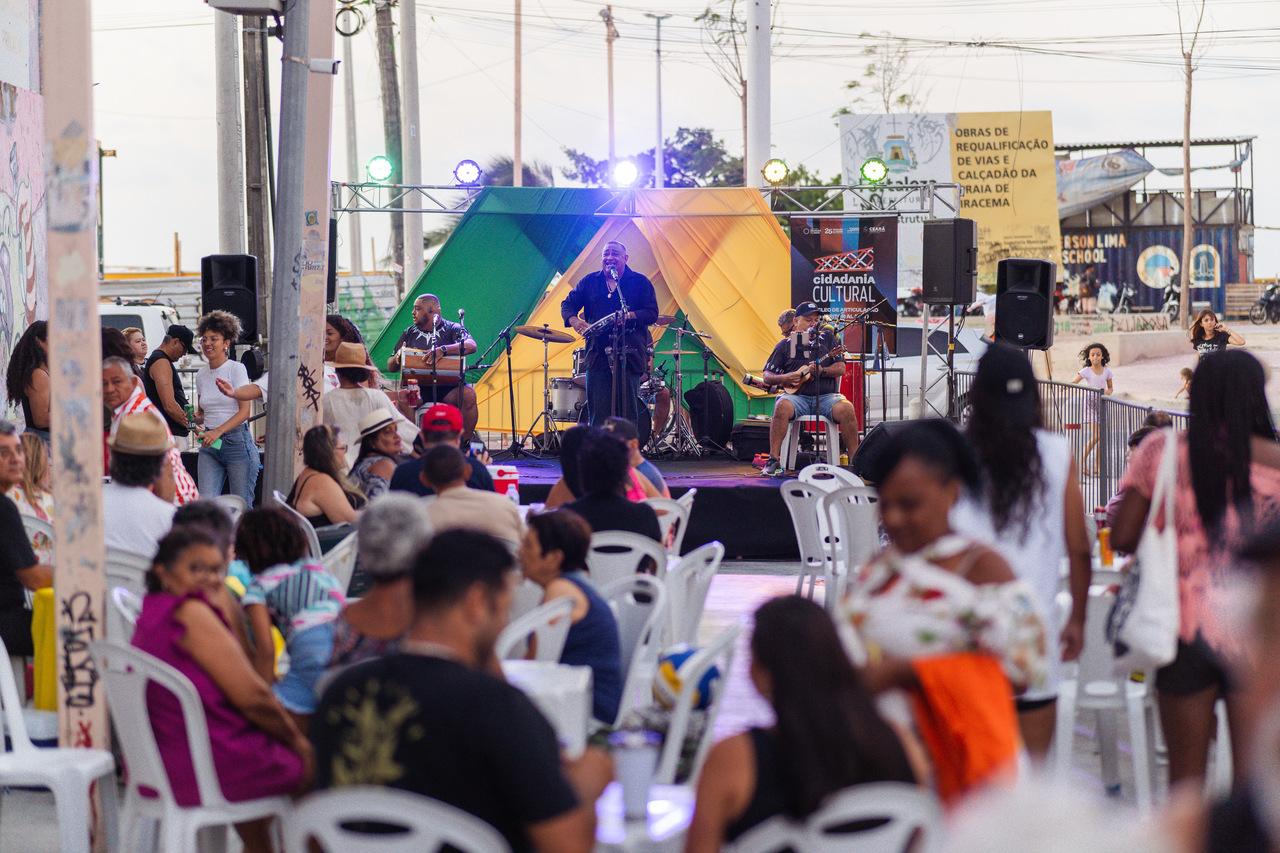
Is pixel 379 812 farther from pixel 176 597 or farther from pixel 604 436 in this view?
pixel 604 436

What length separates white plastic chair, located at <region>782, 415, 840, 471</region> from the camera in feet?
39.0

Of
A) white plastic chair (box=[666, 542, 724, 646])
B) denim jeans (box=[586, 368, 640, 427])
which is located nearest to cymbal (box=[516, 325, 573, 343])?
denim jeans (box=[586, 368, 640, 427])

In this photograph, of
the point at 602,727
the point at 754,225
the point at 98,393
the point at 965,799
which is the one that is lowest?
the point at 602,727

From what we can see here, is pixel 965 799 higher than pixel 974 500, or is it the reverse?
pixel 974 500

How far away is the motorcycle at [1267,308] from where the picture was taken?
41.4 m

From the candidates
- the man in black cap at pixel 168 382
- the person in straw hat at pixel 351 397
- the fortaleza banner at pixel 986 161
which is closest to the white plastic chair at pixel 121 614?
the person in straw hat at pixel 351 397

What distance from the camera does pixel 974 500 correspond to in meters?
3.46

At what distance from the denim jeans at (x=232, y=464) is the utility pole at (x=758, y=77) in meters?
9.25

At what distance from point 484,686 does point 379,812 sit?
27 cm

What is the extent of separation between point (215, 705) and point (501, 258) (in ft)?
39.8

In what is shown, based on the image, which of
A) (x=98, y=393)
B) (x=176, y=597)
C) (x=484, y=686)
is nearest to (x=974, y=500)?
(x=484, y=686)

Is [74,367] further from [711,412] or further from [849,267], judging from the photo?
[849,267]

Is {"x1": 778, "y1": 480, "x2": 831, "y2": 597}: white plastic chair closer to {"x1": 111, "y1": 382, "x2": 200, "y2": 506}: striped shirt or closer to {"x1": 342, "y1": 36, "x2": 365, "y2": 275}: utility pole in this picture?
{"x1": 111, "y1": 382, "x2": 200, "y2": 506}: striped shirt

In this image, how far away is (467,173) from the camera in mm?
14719
